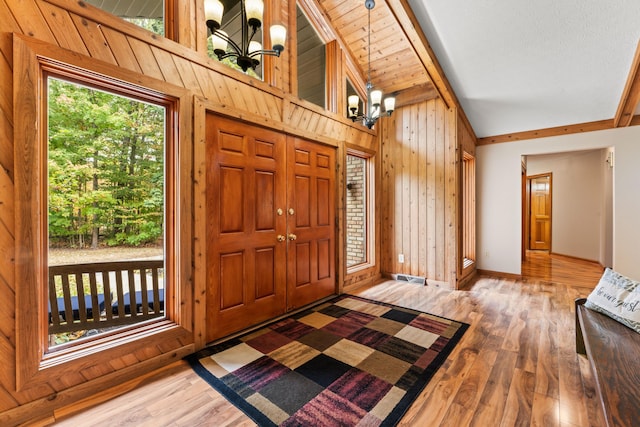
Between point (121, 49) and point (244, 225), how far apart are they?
5.19ft

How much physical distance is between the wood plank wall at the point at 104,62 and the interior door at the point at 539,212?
26.3ft

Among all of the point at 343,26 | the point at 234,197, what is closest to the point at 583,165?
the point at 343,26

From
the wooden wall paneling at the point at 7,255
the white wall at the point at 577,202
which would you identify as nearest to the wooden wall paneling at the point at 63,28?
the wooden wall paneling at the point at 7,255

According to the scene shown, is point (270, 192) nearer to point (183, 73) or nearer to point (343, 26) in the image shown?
point (183, 73)

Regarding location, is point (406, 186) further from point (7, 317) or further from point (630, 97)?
point (7, 317)

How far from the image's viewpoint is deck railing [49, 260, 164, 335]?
239 centimetres

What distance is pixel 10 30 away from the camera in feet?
4.92

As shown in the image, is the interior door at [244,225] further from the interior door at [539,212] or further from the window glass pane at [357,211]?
the interior door at [539,212]

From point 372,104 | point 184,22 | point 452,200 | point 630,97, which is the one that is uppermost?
point 184,22

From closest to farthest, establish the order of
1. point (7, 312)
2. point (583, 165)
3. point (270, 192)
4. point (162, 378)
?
point (7, 312)
point (162, 378)
point (270, 192)
point (583, 165)

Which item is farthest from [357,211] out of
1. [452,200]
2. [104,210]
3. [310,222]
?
[104,210]

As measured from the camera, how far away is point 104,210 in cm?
322

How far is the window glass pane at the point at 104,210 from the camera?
2484 mm

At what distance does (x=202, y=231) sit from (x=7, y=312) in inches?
44.7
